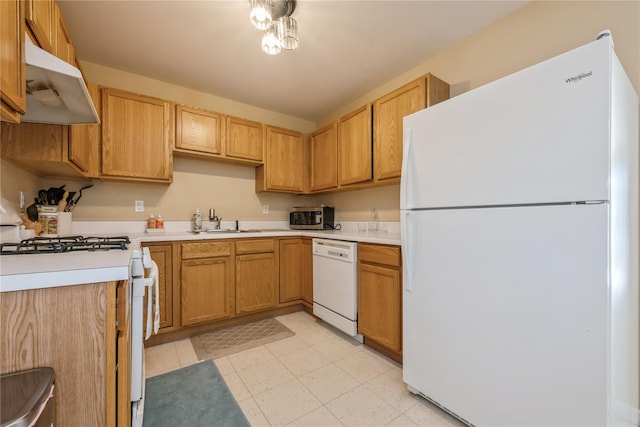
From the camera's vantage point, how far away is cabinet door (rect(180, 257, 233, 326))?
2.32 meters

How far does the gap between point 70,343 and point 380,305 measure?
67.4 inches

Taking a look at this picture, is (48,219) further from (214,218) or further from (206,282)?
(214,218)

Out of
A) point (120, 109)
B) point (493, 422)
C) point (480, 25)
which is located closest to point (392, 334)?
point (493, 422)

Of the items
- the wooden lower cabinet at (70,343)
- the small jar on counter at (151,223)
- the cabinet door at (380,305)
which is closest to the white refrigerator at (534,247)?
the cabinet door at (380,305)

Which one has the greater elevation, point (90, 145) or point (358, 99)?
point (358, 99)

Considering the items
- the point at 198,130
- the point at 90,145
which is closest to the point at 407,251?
the point at 198,130

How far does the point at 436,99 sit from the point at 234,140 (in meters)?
2.03

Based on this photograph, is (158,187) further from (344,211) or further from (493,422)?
(493,422)

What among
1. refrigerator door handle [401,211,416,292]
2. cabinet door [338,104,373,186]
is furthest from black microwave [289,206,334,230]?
refrigerator door handle [401,211,416,292]

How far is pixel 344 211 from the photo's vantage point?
10.9ft

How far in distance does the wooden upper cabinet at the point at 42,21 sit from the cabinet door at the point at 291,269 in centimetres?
214

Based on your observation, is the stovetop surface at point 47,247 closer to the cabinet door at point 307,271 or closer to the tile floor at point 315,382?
the tile floor at point 315,382

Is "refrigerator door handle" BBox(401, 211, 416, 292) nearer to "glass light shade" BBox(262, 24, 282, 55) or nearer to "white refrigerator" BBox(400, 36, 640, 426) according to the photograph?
"white refrigerator" BBox(400, 36, 640, 426)

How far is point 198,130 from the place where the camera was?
2.68 m
